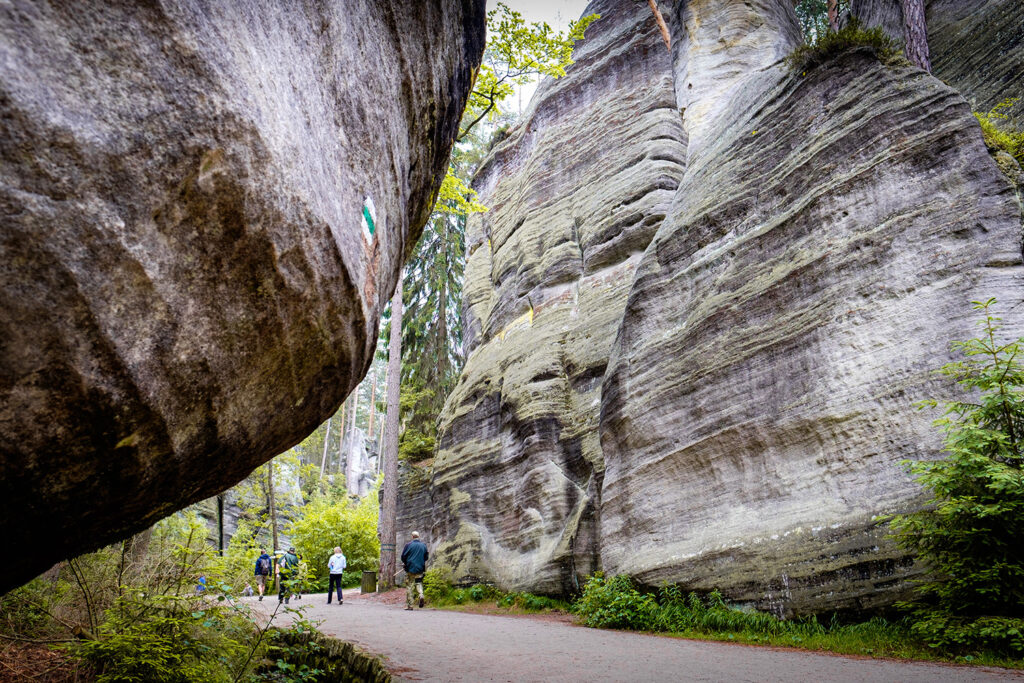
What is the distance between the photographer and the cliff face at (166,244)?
75.4 inches

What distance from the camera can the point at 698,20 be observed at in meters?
17.4

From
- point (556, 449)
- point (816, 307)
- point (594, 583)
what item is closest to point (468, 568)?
point (556, 449)

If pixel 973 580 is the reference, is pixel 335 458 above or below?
above

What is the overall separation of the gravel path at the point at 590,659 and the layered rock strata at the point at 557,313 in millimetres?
4064

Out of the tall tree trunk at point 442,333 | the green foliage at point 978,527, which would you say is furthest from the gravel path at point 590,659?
→ the tall tree trunk at point 442,333

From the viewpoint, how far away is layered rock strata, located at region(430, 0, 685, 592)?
13.9 m

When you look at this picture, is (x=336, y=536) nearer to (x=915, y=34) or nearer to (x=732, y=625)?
(x=732, y=625)

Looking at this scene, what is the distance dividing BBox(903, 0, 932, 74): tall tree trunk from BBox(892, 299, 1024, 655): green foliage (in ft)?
23.6

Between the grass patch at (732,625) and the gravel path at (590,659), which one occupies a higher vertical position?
the grass patch at (732,625)

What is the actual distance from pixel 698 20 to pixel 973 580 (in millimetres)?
16362

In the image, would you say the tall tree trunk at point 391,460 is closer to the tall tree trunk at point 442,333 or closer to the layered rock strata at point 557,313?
the layered rock strata at point 557,313

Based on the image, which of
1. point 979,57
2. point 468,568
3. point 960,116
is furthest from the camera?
point 468,568

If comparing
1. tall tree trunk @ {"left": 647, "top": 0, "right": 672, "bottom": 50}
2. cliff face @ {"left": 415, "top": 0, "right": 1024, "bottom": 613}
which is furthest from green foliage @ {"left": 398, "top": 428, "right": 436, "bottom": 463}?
tall tree trunk @ {"left": 647, "top": 0, "right": 672, "bottom": 50}

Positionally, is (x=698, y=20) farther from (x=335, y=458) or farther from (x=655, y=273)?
(x=335, y=458)
